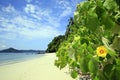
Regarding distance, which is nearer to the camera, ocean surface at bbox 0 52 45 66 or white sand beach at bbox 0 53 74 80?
white sand beach at bbox 0 53 74 80

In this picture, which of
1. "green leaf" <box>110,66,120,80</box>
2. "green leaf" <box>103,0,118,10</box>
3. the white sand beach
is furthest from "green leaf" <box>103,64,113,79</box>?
the white sand beach

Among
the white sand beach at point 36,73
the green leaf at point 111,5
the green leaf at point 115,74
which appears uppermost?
the green leaf at point 111,5

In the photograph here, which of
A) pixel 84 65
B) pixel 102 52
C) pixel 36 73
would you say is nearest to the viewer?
pixel 102 52

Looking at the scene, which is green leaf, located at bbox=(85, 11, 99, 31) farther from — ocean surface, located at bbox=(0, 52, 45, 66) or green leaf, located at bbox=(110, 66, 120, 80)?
ocean surface, located at bbox=(0, 52, 45, 66)

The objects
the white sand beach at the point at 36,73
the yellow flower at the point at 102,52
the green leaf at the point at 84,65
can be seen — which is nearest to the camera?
the yellow flower at the point at 102,52

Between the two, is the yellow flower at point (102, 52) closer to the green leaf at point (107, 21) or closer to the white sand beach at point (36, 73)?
the green leaf at point (107, 21)

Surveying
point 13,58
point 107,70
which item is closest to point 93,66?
point 107,70

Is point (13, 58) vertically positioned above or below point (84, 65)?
above

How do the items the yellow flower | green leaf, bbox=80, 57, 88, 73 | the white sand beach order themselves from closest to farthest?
the yellow flower → green leaf, bbox=80, 57, 88, 73 → the white sand beach

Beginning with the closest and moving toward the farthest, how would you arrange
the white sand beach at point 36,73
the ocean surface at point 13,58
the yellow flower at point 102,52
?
the yellow flower at point 102,52
the white sand beach at point 36,73
the ocean surface at point 13,58

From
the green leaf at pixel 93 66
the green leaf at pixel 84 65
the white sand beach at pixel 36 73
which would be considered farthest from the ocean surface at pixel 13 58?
the green leaf at pixel 93 66

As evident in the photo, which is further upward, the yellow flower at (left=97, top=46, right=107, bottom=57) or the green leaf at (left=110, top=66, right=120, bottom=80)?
the yellow flower at (left=97, top=46, right=107, bottom=57)

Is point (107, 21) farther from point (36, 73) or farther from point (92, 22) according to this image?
point (36, 73)

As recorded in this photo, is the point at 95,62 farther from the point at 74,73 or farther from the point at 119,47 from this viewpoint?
the point at 74,73
